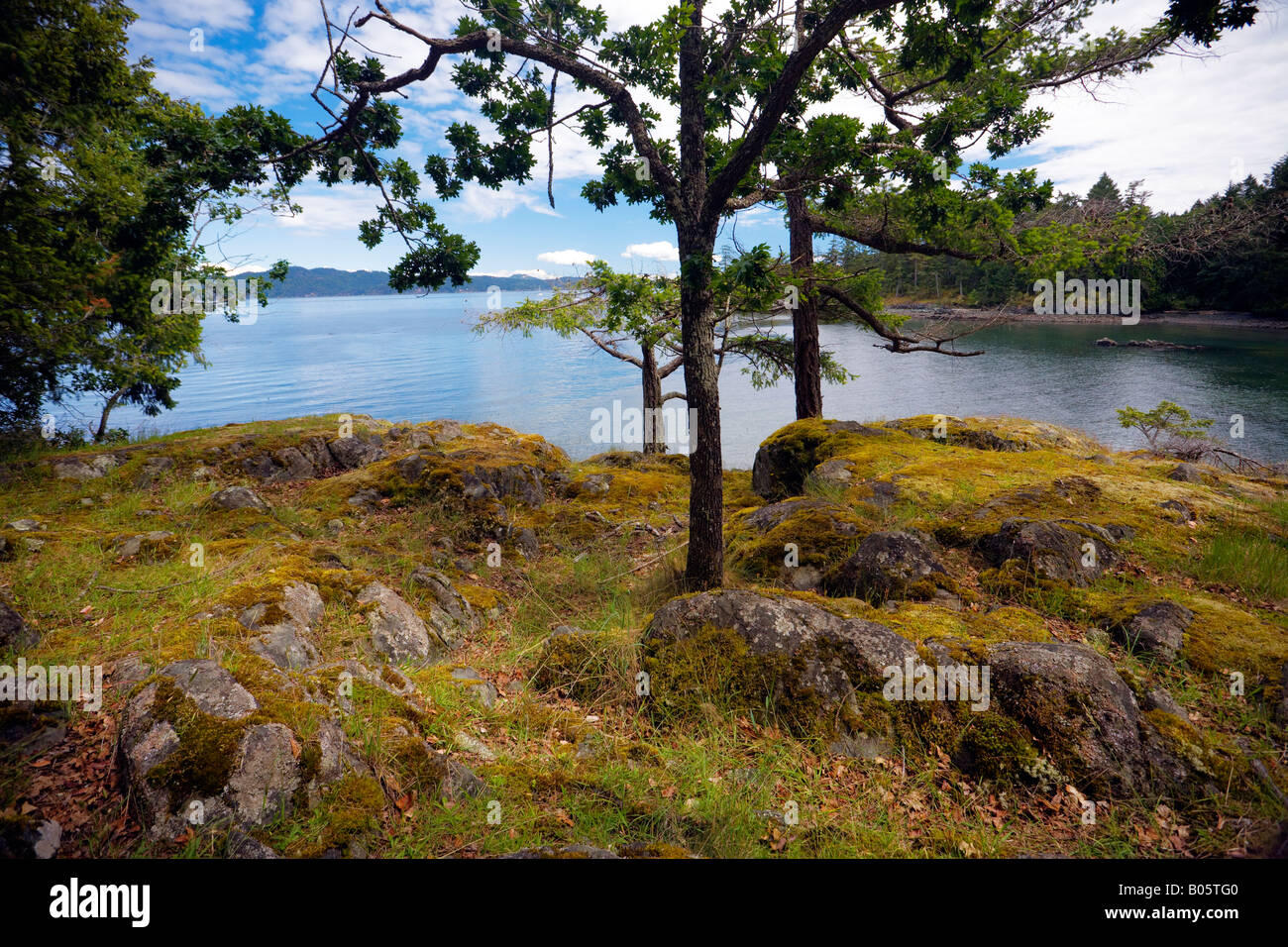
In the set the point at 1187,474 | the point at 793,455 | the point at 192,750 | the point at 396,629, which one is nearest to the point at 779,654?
the point at 396,629

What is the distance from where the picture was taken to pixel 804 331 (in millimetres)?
13023

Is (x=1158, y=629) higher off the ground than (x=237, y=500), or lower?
lower

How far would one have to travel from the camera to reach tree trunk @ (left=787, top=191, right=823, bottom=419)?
12.3 meters

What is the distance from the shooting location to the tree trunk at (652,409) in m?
17.2

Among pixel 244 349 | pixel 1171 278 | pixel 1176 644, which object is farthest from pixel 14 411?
pixel 244 349

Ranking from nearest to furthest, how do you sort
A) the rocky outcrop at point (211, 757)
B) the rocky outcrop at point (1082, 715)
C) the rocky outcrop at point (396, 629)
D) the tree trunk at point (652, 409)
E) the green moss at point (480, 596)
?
the rocky outcrop at point (211, 757), the rocky outcrop at point (1082, 715), the rocky outcrop at point (396, 629), the green moss at point (480, 596), the tree trunk at point (652, 409)

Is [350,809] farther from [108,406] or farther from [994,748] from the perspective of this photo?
[108,406]

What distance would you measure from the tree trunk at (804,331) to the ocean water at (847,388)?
8.00 metres

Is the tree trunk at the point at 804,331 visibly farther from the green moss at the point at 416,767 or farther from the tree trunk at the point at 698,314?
the green moss at the point at 416,767

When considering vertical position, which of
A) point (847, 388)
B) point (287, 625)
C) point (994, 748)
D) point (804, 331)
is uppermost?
point (847, 388)

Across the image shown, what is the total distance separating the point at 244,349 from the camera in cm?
9344

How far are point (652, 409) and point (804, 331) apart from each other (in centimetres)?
597

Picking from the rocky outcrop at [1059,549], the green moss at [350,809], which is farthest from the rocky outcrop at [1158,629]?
the green moss at [350,809]
